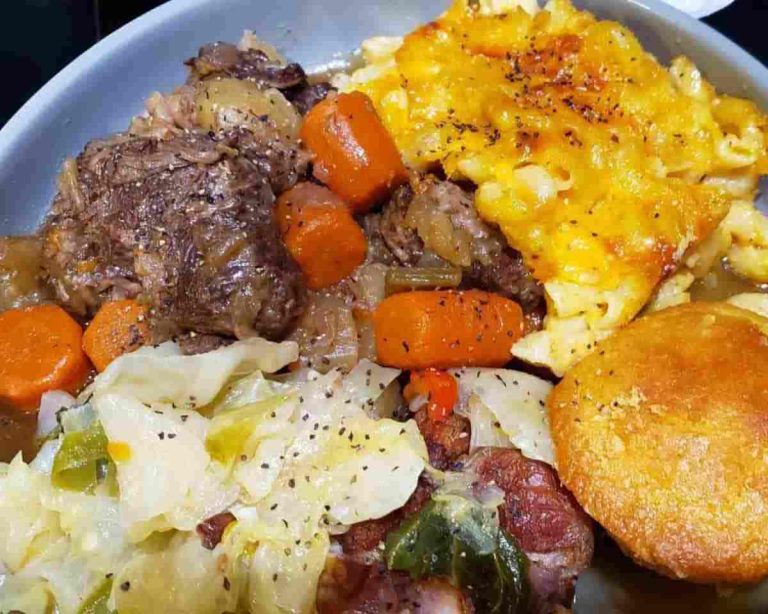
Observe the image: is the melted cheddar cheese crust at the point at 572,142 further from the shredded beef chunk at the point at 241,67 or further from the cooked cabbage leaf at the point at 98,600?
the cooked cabbage leaf at the point at 98,600

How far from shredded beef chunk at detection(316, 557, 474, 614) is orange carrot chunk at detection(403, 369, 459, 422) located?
18.6 inches

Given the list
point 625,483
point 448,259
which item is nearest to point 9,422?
point 448,259

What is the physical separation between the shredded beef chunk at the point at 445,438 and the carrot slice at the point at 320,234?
0.57 metres

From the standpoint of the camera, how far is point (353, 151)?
104 inches

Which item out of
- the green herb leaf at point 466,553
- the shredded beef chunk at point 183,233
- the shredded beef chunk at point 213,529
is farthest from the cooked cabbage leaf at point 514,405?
the shredded beef chunk at point 213,529

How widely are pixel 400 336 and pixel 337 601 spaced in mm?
778

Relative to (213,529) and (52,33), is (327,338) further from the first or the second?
(52,33)

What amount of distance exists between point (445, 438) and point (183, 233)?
96 cm

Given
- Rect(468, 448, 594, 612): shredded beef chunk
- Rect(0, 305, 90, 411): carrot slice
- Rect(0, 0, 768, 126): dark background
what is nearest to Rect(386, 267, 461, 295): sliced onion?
Rect(468, 448, 594, 612): shredded beef chunk

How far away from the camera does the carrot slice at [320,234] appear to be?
2.55 m

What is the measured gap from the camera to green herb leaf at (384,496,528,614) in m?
2.01

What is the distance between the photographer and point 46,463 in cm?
223

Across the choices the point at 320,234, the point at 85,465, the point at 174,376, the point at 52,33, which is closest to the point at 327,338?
the point at 320,234

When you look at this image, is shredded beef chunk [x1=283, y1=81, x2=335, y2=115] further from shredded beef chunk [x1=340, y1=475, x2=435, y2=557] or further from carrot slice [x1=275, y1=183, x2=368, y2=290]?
shredded beef chunk [x1=340, y1=475, x2=435, y2=557]
